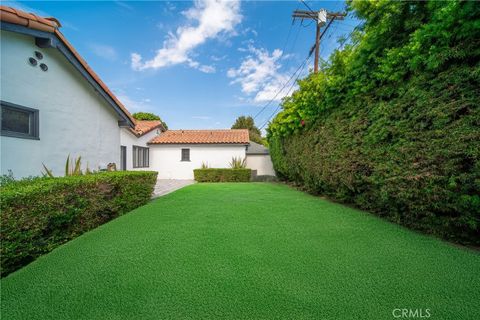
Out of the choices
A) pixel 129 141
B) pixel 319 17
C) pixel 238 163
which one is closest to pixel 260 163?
pixel 238 163

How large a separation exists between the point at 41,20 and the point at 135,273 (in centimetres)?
624

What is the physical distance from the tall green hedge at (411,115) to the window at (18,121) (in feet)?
27.0

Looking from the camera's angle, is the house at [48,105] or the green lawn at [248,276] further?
the house at [48,105]

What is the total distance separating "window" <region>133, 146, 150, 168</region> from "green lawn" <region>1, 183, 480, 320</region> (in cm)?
1007

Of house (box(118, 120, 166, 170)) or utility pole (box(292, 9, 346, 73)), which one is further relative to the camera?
house (box(118, 120, 166, 170))

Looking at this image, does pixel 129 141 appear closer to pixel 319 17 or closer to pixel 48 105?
pixel 48 105

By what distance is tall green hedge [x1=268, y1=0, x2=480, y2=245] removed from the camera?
269 cm

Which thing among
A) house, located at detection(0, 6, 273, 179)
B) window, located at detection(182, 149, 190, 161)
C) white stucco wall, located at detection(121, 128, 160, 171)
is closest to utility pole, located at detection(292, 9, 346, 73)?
house, located at detection(0, 6, 273, 179)

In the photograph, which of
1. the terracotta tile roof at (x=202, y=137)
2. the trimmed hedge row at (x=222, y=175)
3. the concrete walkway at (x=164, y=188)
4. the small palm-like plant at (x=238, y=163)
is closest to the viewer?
the concrete walkway at (x=164, y=188)

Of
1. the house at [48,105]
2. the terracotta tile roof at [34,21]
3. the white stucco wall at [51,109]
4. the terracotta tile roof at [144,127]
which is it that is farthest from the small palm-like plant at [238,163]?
the terracotta tile roof at [34,21]

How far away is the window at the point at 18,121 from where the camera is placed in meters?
4.21

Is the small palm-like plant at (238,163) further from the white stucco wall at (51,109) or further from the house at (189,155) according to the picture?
the white stucco wall at (51,109)

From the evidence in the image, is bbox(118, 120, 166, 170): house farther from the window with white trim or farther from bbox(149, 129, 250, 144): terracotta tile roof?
the window with white trim

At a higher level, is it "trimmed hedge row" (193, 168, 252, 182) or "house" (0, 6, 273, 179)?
"house" (0, 6, 273, 179)
